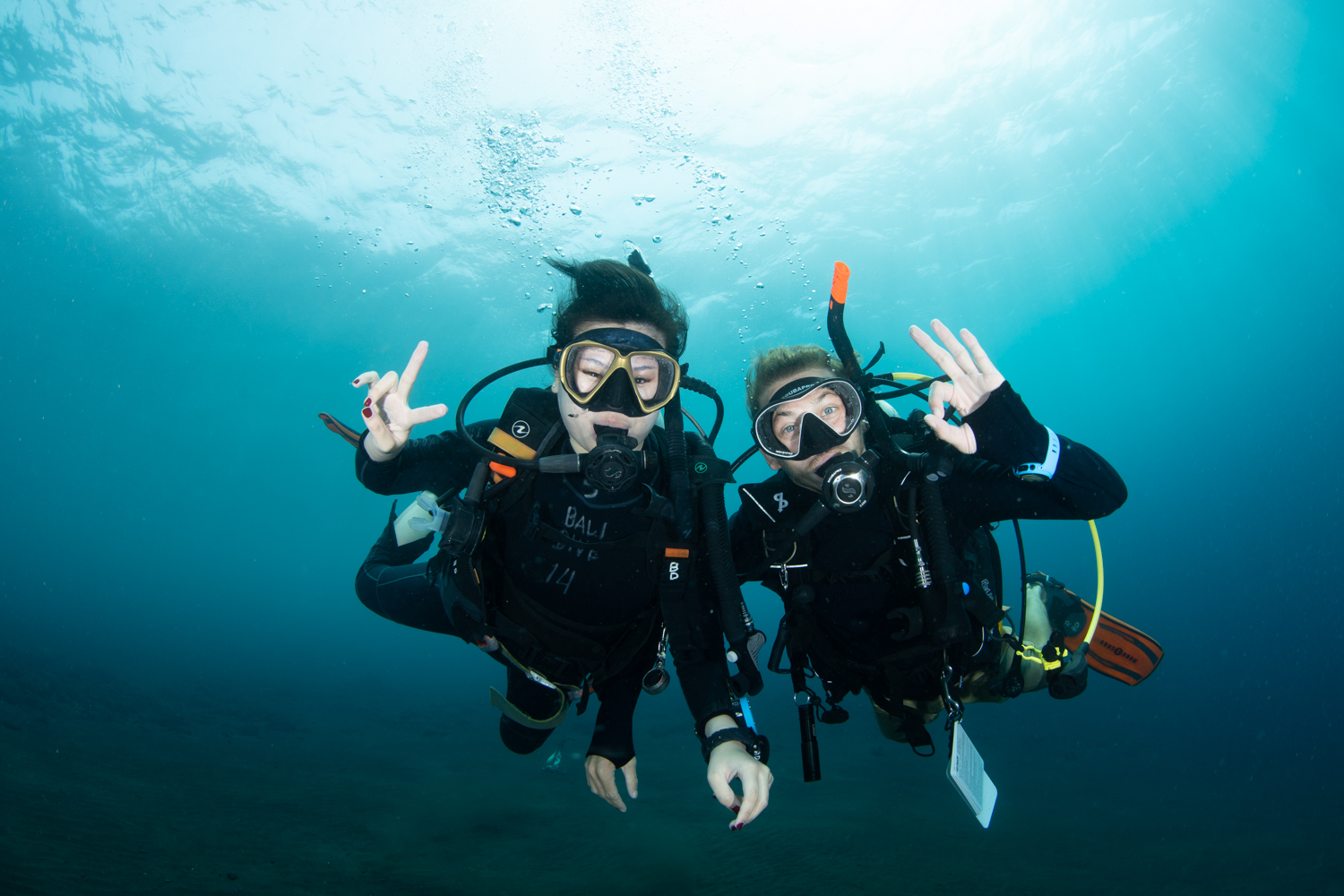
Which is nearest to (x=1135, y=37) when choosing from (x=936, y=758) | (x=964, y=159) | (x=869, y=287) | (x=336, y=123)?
(x=964, y=159)

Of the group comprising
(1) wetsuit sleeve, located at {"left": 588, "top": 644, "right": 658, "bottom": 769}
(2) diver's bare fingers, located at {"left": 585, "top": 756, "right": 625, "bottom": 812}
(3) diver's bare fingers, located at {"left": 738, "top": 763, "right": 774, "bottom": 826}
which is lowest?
(3) diver's bare fingers, located at {"left": 738, "top": 763, "right": 774, "bottom": 826}

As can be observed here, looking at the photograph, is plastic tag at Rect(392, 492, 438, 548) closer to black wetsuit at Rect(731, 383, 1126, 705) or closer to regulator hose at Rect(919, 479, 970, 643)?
black wetsuit at Rect(731, 383, 1126, 705)

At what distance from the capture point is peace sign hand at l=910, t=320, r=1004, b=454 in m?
2.82

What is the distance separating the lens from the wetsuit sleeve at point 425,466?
2.94 meters

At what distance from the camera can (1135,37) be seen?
15531 mm

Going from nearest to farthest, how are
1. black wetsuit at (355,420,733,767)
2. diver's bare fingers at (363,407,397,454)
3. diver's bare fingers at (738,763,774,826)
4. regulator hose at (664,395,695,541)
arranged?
diver's bare fingers at (738,763,774,826) → diver's bare fingers at (363,407,397,454) → regulator hose at (664,395,695,541) → black wetsuit at (355,420,733,767)

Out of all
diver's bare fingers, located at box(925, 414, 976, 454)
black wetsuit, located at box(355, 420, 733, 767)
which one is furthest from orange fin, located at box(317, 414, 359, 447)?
diver's bare fingers, located at box(925, 414, 976, 454)

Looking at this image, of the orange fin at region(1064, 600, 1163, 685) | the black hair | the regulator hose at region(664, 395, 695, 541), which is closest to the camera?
the regulator hose at region(664, 395, 695, 541)

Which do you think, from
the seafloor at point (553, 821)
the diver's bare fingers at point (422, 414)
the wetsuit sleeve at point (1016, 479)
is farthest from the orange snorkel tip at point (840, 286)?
the seafloor at point (553, 821)

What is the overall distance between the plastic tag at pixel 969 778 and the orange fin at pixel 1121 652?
2.05m

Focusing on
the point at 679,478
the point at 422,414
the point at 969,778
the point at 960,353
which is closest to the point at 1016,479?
the point at 960,353

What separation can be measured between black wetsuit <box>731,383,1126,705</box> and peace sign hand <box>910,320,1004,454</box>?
12 cm

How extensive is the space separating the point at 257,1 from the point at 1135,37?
24412 millimetres

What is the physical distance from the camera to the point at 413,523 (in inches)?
185
